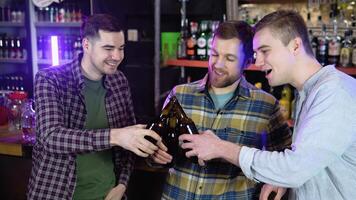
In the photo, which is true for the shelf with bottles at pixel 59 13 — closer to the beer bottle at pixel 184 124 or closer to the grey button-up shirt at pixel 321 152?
the beer bottle at pixel 184 124

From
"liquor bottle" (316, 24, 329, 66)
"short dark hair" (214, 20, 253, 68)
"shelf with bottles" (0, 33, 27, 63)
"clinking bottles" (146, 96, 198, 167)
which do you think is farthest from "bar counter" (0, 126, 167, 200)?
"shelf with bottles" (0, 33, 27, 63)

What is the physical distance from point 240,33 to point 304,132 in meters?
0.72

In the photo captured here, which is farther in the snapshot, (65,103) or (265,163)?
(65,103)

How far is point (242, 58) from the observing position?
1.76 metres

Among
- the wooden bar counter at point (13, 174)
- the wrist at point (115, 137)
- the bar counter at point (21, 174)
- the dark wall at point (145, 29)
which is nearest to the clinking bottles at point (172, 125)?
the wrist at point (115, 137)

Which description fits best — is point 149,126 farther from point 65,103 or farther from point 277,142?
point 277,142

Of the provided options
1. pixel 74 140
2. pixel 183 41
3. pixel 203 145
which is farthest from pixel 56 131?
pixel 183 41

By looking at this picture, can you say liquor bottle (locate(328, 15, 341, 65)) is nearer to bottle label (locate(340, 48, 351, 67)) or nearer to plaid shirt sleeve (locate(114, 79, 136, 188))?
bottle label (locate(340, 48, 351, 67))

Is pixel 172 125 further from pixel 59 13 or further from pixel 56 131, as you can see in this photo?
pixel 59 13

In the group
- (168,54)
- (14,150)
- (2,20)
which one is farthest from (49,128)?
(2,20)

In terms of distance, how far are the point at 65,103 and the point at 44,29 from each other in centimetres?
323

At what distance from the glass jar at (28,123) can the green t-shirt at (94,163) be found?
2.10ft

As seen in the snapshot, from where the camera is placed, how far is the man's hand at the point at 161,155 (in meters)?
1.50

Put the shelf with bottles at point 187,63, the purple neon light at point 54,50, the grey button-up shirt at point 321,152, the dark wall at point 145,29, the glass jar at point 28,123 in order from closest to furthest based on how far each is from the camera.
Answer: the grey button-up shirt at point 321,152
the glass jar at point 28,123
the shelf with bottles at point 187,63
the dark wall at point 145,29
the purple neon light at point 54,50
